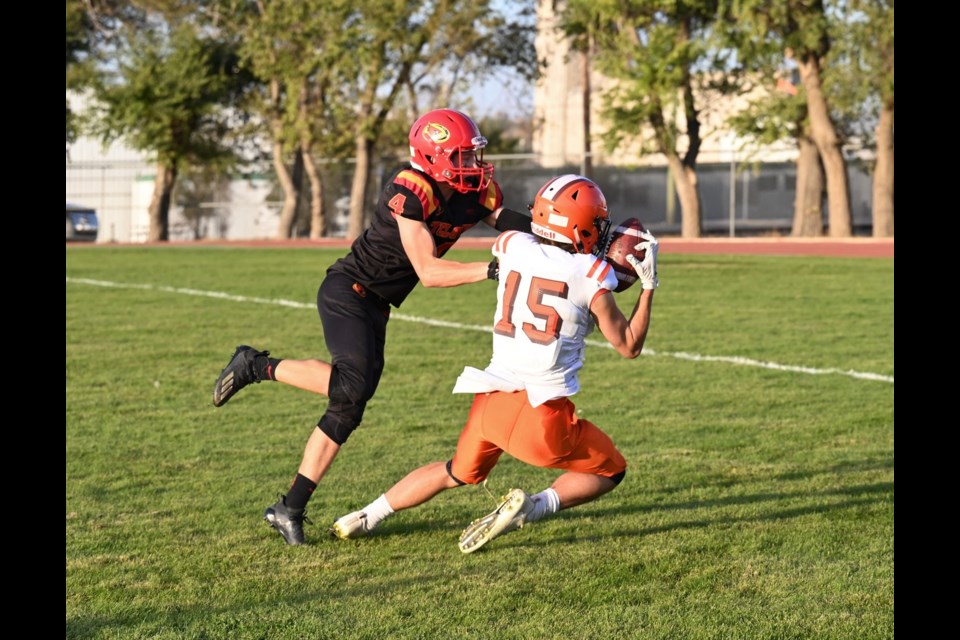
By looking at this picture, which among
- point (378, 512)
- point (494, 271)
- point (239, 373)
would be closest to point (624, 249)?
point (494, 271)

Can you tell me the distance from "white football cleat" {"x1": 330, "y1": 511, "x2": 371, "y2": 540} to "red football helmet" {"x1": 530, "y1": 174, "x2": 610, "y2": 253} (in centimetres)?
147

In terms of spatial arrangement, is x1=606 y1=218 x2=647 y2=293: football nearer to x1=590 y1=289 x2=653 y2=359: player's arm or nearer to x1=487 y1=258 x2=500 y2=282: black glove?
x1=590 y1=289 x2=653 y2=359: player's arm

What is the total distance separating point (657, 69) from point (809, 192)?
5093 millimetres

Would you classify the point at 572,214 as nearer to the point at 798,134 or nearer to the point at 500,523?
the point at 500,523

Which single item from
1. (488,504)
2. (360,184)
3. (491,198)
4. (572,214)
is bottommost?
(488,504)

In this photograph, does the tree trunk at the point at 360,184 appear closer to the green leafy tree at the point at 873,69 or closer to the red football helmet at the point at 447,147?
the green leafy tree at the point at 873,69

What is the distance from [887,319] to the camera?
14555 mm

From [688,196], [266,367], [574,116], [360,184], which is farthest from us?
[574,116]

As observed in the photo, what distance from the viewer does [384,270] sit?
6.03 metres

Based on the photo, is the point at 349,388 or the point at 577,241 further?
the point at 349,388

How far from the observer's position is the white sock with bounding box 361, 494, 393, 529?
5.65 metres

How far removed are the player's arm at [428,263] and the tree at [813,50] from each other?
86.4 feet
